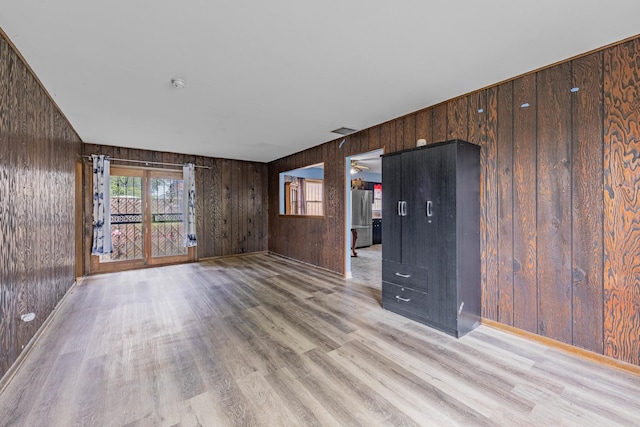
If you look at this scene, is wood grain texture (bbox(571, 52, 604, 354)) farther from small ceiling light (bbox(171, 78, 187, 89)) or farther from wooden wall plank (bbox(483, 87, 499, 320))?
small ceiling light (bbox(171, 78, 187, 89))

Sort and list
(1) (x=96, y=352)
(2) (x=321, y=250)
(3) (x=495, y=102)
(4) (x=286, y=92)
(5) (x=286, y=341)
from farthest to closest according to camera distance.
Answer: (2) (x=321, y=250), (4) (x=286, y=92), (3) (x=495, y=102), (5) (x=286, y=341), (1) (x=96, y=352)

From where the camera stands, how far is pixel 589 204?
2111 mm

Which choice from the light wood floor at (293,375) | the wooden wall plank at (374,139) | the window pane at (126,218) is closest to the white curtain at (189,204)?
the window pane at (126,218)

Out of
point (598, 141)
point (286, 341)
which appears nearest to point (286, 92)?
point (286, 341)

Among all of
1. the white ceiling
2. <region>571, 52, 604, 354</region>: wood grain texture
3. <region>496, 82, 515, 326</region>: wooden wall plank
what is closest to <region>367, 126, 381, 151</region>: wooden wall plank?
the white ceiling

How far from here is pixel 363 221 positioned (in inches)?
320

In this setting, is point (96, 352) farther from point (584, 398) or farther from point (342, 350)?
point (584, 398)

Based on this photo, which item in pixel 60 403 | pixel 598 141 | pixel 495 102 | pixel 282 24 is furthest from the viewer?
pixel 495 102

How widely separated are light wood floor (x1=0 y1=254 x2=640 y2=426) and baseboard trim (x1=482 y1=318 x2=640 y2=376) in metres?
0.06

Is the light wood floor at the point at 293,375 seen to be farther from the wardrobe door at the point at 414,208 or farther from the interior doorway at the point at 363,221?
the interior doorway at the point at 363,221

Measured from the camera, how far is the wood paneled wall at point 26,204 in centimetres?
185

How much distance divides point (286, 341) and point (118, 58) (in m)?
2.78

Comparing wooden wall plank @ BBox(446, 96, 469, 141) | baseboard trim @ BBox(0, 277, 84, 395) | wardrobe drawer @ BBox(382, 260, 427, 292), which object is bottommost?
baseboard trim @ BBox(0, 277, 84, 395)

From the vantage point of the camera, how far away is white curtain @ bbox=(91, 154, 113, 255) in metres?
4.80
